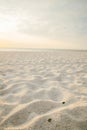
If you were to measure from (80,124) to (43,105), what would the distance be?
2.11 feet

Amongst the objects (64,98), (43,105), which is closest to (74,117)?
(43,105)

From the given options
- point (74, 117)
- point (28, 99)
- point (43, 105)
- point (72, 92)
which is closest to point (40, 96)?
point (28, 99)

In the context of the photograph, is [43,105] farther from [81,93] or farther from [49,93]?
[81,93]

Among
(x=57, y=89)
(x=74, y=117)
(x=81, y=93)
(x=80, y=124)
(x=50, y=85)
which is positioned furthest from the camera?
(x=50, y=85)

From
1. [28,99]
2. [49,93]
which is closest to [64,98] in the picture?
[49,93]

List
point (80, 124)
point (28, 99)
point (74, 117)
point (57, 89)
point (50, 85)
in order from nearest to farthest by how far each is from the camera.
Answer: point (80, 124), point (74, 117), point (28, 99), point (57, 89), point (50, 85)

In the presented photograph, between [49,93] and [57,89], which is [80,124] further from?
[57,89]

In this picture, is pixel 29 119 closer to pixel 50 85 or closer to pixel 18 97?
pixel 18 97

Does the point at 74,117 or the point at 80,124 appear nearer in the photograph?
the point at 80,124

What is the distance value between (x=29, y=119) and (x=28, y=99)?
0.61m

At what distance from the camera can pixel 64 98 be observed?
8.23 ft

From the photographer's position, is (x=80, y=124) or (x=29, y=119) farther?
(x=29, y=119)

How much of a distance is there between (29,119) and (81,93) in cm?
123

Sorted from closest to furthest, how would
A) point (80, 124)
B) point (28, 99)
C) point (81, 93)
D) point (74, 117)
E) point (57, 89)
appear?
point (80, 124)
point (74, 117)
point (28, 99)
point (81, 93)
point (57, 89)
